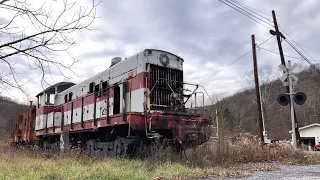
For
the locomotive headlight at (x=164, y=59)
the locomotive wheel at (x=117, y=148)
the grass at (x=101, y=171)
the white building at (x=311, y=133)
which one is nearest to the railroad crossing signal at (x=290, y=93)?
the locomotive headlight at (x=164, y=59)

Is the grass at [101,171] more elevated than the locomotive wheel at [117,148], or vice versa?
the locomotive wheel at [117,148]

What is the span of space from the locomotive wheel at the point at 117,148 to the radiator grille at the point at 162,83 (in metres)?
1.69

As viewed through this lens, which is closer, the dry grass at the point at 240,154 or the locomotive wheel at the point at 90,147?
the dry grass at the point at 240,154

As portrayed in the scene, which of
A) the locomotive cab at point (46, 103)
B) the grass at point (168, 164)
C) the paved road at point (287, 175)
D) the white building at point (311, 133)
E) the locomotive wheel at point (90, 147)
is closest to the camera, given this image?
the paved road at point (287, 175)

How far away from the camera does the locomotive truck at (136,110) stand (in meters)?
9.67

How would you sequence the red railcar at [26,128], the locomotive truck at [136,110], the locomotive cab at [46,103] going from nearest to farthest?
the locomotive truck at [136,110], the locomotive cab at [46,103], the red railcar at [26,128]

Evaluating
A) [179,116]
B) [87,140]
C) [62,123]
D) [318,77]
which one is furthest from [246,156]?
[318,77]

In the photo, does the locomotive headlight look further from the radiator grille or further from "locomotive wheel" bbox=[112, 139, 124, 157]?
"locomotive wheel" bbox=[112, 139, 124, 157]

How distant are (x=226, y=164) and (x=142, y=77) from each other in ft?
13.6

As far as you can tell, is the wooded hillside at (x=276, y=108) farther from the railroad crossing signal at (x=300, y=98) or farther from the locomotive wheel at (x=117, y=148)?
the locomotive wheel at (x=117, y=148)

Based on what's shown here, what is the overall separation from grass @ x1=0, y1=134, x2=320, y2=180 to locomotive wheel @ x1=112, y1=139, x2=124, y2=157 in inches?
A: 27.0

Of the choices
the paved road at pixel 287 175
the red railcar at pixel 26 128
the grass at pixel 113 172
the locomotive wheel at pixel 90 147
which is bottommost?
the paved road at pixel 287 175

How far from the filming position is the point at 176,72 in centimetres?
1156

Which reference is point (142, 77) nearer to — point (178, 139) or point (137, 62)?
point (137, 62)
